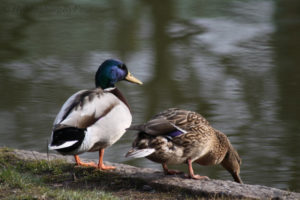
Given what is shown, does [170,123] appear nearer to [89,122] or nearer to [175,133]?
[175,133]

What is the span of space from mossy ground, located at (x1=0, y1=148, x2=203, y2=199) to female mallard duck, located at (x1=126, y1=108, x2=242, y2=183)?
0.29m

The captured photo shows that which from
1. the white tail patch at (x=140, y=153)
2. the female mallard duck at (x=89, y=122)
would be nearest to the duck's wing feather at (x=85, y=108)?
the female mallard duck at (x=89, y=122)

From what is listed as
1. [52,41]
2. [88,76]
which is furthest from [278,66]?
[52,41]

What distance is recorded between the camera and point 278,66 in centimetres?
1077

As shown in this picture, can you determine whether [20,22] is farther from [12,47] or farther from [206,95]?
[206,95]

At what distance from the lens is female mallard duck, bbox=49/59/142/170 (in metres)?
4.78

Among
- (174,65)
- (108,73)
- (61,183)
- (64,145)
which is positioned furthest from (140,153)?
(174,65)

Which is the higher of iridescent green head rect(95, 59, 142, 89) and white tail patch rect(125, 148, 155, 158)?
iridescent green head rect(95, 59, 142, 89)

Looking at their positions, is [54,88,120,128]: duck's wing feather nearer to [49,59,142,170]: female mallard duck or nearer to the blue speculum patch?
[49,59,142,170]: female mallard duck

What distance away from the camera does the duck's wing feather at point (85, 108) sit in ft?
16.1

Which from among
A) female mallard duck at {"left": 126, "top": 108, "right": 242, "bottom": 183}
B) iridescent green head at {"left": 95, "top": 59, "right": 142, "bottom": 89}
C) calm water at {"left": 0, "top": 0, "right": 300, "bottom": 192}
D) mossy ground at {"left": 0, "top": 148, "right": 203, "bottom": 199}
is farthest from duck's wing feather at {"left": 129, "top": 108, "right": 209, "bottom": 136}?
calm water at {"left": 0, "top": 0, "right": 300, "bottom": 192}

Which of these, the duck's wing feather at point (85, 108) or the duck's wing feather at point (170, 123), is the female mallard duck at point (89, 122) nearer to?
the duck's wing feather at point (85, 108)

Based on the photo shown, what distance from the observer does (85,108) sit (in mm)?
5004

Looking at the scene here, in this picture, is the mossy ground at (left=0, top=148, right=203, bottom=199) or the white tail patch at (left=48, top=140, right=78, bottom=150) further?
the white tail patch at (left=48, top=140, right=78, bottom=150)
